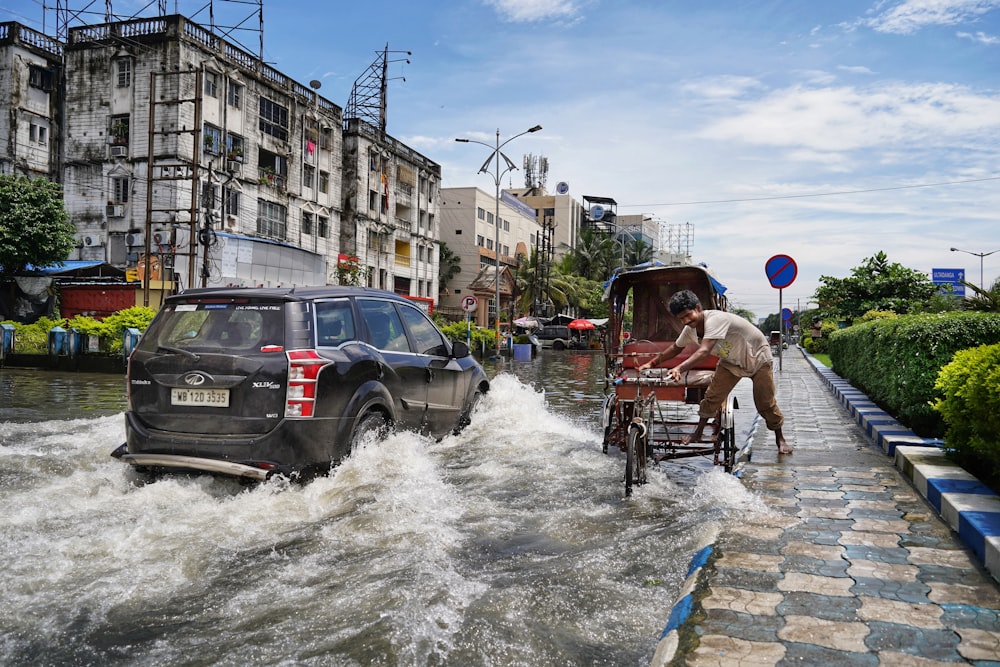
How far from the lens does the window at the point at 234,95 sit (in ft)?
117

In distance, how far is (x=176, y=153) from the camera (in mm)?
32250

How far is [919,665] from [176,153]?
34.2 meters

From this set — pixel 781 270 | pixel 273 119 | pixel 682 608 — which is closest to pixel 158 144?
pixel 273 119

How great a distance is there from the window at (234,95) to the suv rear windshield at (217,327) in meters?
32.8

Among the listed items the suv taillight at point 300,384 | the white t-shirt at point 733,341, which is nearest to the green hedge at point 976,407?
the white t-shirt at point 733,341

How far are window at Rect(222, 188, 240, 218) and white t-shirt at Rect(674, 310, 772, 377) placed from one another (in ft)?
104

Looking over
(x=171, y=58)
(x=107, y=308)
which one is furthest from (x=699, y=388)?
(x=171, y=58)

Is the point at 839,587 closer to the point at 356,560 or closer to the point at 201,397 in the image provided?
the point at 356,560

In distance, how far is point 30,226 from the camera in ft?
95.3

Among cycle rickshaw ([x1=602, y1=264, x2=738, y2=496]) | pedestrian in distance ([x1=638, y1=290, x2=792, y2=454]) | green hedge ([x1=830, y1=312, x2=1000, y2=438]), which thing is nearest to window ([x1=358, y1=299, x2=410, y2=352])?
cycle rickshaw ([x1=602, y1=264, x2=738, y2=496])

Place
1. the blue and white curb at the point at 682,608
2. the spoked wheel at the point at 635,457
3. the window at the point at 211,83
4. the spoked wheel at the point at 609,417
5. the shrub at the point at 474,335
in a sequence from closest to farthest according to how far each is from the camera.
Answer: the blue and white curb at the point at 682,608 → the spoked wheel at the point at 635,457 → the spoked wheel at the point at 609,417 → the window at the point at 211,83 → the shrub at the point at 474,335

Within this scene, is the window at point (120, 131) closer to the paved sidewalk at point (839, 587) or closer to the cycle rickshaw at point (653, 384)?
the cycle rickshaw at point (653, 384)

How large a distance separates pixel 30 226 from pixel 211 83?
10.2m

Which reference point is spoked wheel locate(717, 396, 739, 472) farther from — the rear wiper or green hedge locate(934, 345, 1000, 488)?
the rear wiper
